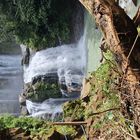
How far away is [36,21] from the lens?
13.0m

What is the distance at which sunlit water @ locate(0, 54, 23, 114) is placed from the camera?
52.2 ft

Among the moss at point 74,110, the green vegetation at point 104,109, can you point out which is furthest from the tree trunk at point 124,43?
the moss at point 74,110

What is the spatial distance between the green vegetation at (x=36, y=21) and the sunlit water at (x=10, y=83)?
2.97 meters

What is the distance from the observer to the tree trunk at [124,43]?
427 centimetres

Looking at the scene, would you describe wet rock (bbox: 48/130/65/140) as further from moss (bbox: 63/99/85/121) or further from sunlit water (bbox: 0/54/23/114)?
sunlit water (bbox: 0/54/23/114)

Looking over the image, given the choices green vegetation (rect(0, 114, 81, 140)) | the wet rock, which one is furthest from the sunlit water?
the wet rock

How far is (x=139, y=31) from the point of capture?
4699mm

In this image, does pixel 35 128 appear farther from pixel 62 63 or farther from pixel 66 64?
pixel 62 63

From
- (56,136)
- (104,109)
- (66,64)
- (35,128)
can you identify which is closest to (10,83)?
(66,64)

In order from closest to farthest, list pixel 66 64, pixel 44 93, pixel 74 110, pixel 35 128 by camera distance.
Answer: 1. pixel 74 110
2. pixel 35 128
3. pixel 44 93
4. pixel 66 64

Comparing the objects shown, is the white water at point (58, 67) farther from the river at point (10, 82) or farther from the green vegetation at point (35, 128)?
the green vegetation at point (35, 128)

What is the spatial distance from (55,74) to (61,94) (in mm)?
830

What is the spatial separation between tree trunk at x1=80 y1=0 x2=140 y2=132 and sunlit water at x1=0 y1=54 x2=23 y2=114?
37.1 feet

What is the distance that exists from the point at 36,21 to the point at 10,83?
16.3 feet
